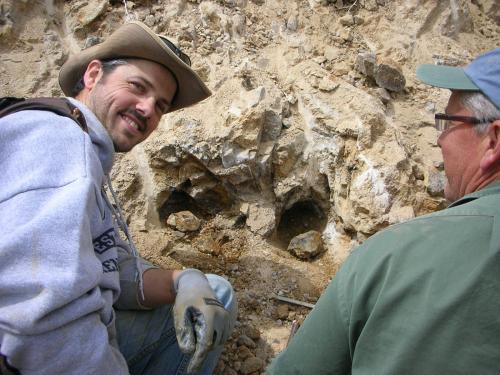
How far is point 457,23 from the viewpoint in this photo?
4426mm

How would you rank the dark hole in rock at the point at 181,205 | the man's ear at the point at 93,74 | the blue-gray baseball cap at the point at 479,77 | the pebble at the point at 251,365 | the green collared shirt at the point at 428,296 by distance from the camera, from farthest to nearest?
the dark hole in rock at the point at 181,205
the pebble at the point at 251,365
the man's ear at the point at 93,74
the blue-gray baseball cap at the point at 479,77
the green collared shirt at the point at 428,296

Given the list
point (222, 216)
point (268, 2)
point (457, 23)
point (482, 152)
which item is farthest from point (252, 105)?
point (457, 23)

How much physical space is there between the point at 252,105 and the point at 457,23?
9.92 feet

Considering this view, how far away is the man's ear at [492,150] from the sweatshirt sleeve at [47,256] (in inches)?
48.8

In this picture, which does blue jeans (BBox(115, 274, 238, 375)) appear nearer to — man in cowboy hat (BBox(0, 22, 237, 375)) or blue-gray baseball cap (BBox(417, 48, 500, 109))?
man in cowboy hat (BBox(0, 22, 237, 375))

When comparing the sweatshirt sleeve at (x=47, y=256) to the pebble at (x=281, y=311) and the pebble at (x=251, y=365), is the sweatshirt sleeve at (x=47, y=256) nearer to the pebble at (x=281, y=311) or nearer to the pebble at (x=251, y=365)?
the pebble at (x=251, y=365)

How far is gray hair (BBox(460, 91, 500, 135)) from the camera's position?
3.78 feet

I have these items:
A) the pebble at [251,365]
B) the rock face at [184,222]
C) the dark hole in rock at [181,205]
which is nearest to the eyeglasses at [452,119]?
the pebble at [251,365]

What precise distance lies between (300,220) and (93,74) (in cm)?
241

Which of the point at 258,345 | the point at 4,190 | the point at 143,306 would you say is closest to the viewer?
the point at 4,190

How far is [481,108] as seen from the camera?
1185 mm

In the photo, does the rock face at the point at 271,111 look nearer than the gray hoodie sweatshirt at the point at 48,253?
No

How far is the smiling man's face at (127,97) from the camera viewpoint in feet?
5.61

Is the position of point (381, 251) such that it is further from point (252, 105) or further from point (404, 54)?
point (404, 54)
